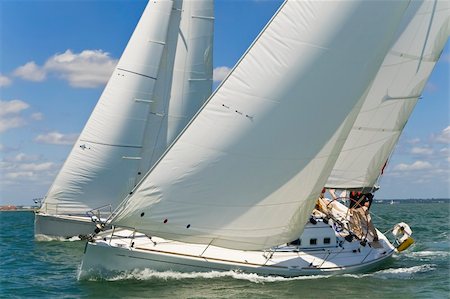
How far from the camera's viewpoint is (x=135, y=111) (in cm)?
2841

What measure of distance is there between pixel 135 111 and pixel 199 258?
13.4m

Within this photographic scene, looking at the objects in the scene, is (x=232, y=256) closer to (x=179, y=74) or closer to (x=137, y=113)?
(x=137, y=113)

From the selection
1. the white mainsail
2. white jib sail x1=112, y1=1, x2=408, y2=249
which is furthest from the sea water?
the white mainsail

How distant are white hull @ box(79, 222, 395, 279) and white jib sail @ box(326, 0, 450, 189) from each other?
3483mm

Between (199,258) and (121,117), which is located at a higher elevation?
(121,117)

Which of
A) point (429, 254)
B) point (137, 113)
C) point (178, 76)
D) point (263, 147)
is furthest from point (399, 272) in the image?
point (178, 76)

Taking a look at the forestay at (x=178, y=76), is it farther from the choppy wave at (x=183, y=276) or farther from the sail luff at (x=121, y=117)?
the choppy wave at (x=183, y=276)

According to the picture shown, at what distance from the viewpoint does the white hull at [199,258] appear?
1658cm

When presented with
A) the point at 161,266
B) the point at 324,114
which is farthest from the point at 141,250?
the point at 324,114

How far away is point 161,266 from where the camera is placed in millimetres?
16641

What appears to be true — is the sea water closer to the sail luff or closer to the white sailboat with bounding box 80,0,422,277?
the white sailboat with bounding box 80,0,422,277

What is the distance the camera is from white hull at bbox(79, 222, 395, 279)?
1658cm

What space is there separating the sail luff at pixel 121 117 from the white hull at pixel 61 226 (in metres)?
1.55

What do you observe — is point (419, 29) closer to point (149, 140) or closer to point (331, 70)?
point (331, 70)
